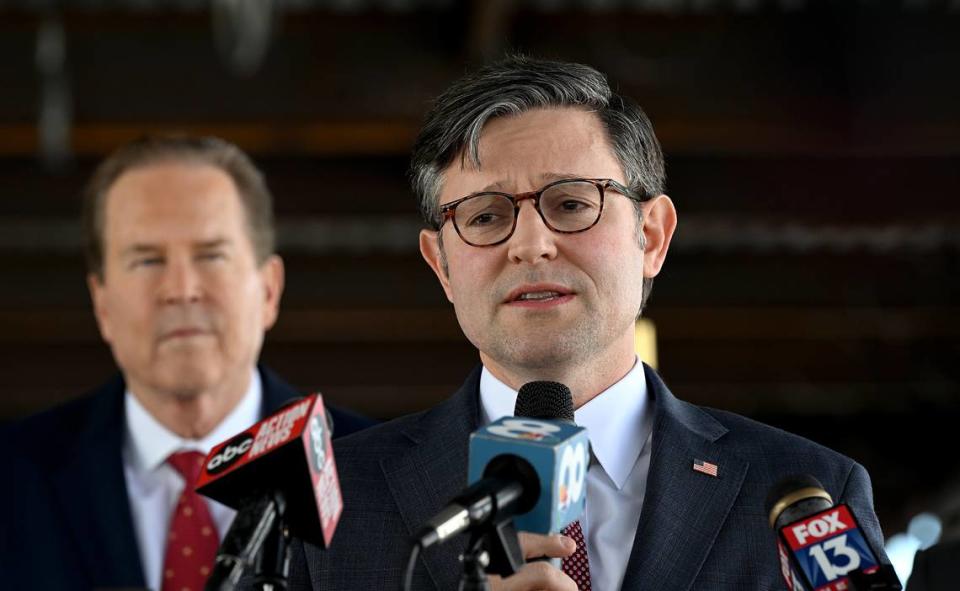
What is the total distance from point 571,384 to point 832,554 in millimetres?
704

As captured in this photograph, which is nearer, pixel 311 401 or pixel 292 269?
pixel 311 401

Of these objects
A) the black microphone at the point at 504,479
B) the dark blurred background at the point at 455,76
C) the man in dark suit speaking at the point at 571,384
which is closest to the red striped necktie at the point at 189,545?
the man in dark suit speaking at the point at 571,384

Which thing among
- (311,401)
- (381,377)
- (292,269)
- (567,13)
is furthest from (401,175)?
(311,401)

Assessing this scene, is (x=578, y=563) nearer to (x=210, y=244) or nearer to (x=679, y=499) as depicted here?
(x=679, y=499)

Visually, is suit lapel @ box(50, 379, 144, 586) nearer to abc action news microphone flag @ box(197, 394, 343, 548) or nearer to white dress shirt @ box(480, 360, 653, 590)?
white dress shirt @ box(480, 360, 653, 590)

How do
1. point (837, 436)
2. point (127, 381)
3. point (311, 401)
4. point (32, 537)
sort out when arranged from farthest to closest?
1. point (837, 436)
2. point (127, 381)
3. point (32, 537)
4. point (311, 401)

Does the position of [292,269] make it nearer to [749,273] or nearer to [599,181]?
[749,273]

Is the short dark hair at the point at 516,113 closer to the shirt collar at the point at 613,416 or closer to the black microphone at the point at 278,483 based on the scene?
the shirt collar at the point at 613,416

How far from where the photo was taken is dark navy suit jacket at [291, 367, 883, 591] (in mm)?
2129

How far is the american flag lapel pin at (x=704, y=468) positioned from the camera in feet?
7.32

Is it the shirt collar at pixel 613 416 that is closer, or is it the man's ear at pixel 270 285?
the shirt collar at pixel 613 416

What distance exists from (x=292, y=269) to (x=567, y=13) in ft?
12.4

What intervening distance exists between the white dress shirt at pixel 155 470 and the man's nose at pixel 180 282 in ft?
0.84

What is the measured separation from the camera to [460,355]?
449 inches
